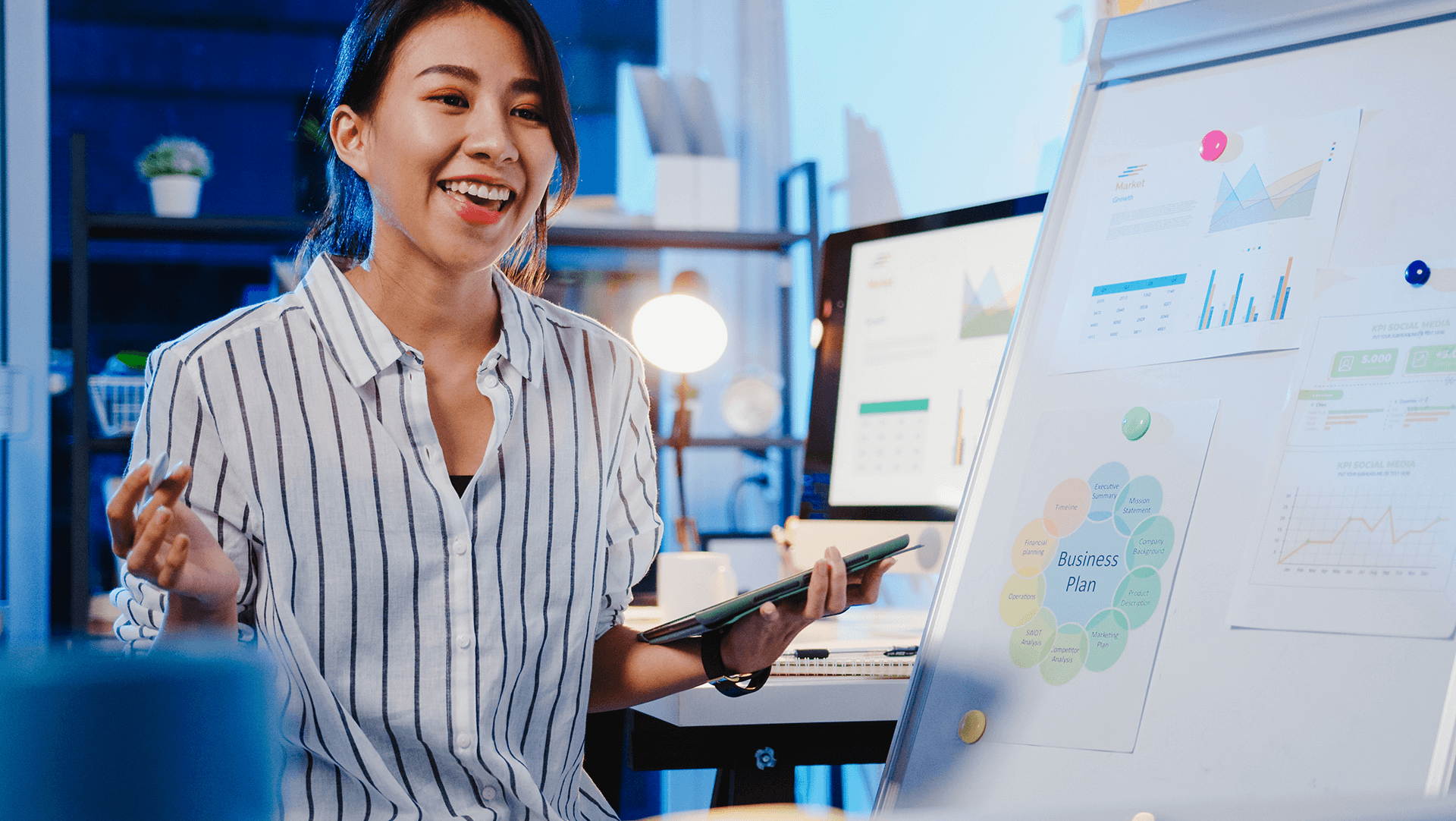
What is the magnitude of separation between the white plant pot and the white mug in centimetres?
150

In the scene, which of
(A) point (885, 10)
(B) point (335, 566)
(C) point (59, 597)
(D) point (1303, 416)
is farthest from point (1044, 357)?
(C) point (59, 597)

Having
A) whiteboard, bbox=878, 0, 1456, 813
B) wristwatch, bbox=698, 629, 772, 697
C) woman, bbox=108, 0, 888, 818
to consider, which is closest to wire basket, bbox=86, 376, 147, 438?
woman, bbox=108, 0, 888, 818

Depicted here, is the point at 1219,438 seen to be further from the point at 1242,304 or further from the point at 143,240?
the point at 143,240

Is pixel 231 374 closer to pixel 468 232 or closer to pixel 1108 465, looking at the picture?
pixel 468 232

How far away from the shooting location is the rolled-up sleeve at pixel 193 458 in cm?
95

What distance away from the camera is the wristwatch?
1054 mm

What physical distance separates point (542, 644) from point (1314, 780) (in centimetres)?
63

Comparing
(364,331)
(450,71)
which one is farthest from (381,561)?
(450,71)

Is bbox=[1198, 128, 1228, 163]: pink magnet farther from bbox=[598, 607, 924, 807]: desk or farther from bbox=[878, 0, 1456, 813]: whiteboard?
bbox=[598, 607, 924, 807]: desk

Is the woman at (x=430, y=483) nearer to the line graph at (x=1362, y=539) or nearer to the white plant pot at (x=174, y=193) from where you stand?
the line graph at (x=1362, y=539)

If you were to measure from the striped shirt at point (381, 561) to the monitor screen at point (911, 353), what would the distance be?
0.55 m

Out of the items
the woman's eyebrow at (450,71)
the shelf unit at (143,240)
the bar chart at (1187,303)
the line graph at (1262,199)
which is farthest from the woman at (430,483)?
the shelf unit at (143,240)

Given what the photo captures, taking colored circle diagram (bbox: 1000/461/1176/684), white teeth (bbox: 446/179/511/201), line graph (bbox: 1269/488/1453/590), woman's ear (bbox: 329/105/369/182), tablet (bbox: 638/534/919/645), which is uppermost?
woman's ear (bbox: 329/105/369/182)

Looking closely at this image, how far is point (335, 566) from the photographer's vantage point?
967mm
